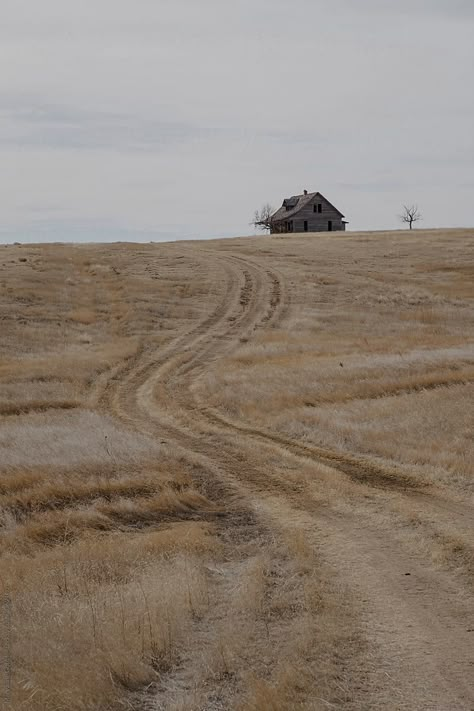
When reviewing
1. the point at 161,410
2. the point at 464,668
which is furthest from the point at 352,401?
the point at 464,668

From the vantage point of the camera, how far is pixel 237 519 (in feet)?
40.9

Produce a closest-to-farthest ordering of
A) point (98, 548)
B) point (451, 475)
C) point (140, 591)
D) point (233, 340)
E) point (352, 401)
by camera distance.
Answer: point (140, 591) < point (98, 548) < point (451, 475) < point (352, 401) < point (233, 340)

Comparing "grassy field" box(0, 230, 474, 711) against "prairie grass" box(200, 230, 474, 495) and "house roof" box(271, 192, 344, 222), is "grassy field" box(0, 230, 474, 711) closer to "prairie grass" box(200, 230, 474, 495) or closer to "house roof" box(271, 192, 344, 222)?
"prairie grass" box(200, 230, 474, 495)

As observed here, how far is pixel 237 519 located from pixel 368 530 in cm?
227

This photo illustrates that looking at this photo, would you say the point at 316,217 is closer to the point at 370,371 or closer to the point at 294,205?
the point at 294,205

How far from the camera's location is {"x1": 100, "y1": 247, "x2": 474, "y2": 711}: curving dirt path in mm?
7035

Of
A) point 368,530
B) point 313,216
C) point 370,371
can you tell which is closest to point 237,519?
point 368,530

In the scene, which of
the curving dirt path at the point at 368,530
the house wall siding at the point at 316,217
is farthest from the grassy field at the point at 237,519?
the house wall siding at the point at 316,217

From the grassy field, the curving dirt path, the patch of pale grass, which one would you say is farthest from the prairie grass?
the patch of pale grass

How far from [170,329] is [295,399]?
16129 mm

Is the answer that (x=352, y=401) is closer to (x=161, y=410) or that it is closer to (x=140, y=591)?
(x=161, y=410)

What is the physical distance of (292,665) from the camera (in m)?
7.03

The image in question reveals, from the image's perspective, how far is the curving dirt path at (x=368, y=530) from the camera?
277 inches

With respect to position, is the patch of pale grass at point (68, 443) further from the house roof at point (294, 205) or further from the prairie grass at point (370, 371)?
the house roof at point (294, 205)
